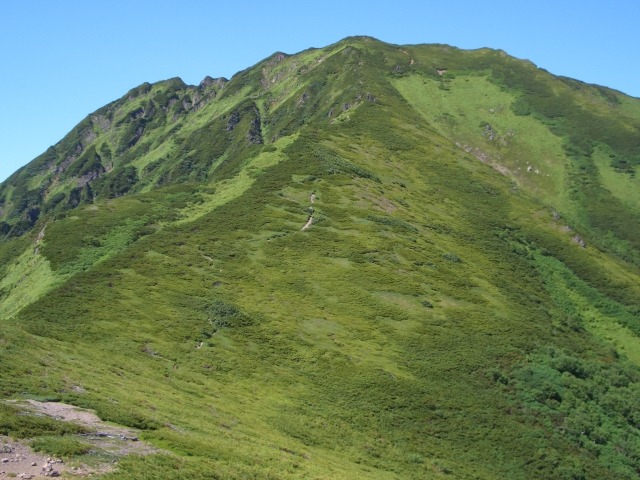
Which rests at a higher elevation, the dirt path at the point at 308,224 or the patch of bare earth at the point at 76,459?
the dirt path at the point at 308,224

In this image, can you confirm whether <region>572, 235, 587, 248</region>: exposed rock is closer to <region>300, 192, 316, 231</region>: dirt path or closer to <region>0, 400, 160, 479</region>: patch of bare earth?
<region>300, 192, 316, 231</region>: dirt path

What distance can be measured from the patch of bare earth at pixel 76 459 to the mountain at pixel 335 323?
26.4 inches

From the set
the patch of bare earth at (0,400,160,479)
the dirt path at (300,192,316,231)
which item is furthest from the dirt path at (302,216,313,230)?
the patch of bare earth at (0,400,160,479)

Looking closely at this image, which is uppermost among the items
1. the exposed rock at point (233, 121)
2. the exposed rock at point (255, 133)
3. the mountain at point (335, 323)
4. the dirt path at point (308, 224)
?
the exposed rock at point (233, 121)

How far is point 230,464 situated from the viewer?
28.0 m

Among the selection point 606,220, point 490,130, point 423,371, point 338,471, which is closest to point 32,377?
point 338,471

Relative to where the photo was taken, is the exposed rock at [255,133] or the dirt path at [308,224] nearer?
the dirt path at [308,224]

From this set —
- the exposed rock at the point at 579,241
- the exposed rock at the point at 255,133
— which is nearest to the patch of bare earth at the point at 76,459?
the exposed rock at the point at 579,241

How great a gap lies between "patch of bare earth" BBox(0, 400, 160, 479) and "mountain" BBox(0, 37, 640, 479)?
67 cm

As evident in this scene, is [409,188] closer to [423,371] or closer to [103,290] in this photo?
[423,371]

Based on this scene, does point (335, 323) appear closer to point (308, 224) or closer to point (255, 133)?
point (308, 224)

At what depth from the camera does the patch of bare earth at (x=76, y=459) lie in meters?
21.6

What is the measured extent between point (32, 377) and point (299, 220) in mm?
52658

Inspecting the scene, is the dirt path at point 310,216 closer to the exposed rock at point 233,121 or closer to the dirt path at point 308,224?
the dirt path at point 308,224
